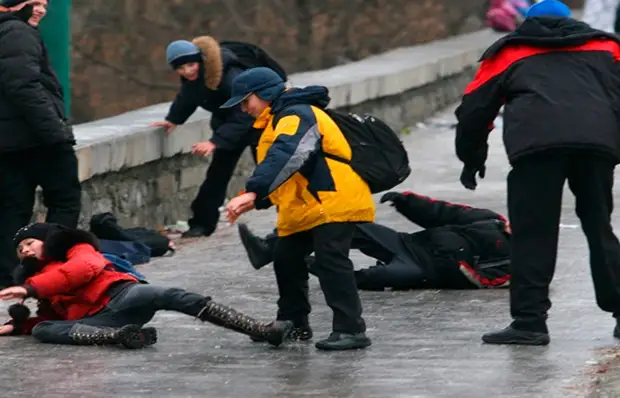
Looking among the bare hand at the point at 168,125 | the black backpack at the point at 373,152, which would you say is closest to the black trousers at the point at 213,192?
the bare hand at the point at 168,125

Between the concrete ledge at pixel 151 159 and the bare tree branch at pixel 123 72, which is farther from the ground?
the concrete ledge at pixel 151 159

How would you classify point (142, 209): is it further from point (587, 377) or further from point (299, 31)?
point (299, 31)

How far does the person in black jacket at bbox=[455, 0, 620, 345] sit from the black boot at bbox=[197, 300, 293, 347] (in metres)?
0.88

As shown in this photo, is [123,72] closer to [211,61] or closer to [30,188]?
[211,61]

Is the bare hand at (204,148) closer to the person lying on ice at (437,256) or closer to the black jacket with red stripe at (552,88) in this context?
the person lying on ice at (437,256)

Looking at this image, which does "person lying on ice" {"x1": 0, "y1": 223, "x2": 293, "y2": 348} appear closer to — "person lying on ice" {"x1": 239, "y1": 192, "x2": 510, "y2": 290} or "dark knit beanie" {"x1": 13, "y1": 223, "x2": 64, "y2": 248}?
"dark knit beanie" {"x1": 13, "y1": 223, "x2": 64, "y2": 248}

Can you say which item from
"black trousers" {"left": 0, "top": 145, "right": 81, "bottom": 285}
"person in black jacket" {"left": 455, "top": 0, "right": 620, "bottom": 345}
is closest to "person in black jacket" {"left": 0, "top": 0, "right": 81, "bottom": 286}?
"black trousers" {"left": 0, "top": 145, "right": 81, "bottom": 285}

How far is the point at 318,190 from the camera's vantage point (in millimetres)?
7965

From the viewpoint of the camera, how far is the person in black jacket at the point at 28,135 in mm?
9477

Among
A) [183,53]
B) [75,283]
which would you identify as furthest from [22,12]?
[75,283]

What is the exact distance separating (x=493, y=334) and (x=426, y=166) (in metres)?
7.19

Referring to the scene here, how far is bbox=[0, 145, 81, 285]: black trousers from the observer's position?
32.0ft

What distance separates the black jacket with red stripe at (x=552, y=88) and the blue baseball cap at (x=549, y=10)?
3 cm

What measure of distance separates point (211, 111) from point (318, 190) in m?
3.86
